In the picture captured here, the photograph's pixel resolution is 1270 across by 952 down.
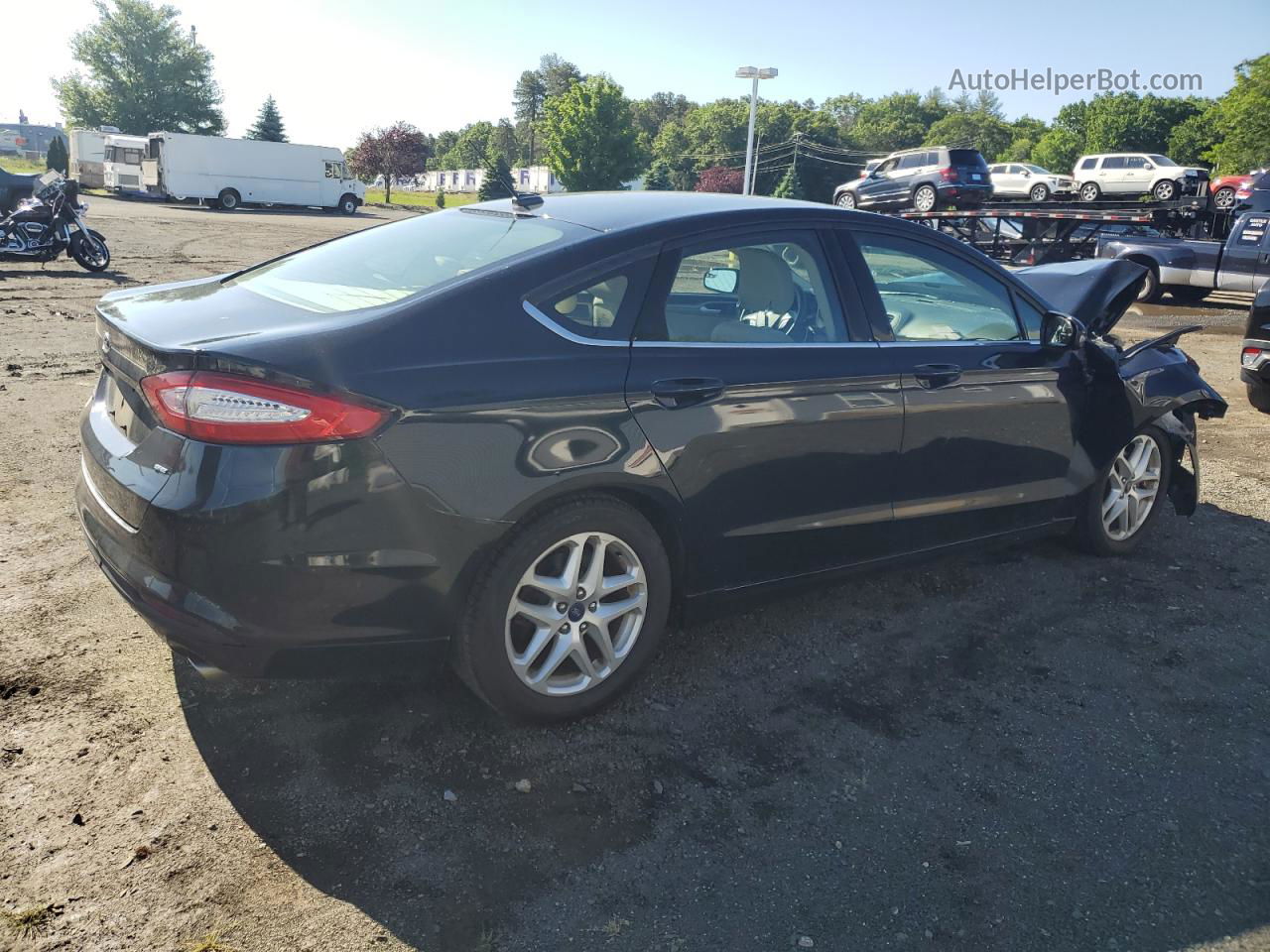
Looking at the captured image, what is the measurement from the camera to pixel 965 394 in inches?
156

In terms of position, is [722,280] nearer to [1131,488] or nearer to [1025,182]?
[1131,488]

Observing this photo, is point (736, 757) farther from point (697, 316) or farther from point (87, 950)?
point (87, 950)

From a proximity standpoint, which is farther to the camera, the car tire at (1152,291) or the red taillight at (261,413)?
the car tire at (1152,291)

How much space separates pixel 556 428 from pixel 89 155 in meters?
48.0

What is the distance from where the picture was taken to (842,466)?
3.62m

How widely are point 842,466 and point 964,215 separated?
16.6m

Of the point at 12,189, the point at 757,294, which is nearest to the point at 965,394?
the point at 757,294

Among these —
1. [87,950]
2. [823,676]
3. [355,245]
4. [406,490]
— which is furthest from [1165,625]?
[87,950]

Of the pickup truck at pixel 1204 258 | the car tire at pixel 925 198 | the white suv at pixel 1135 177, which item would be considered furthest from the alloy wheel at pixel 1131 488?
the white suv at pixel 1135 177

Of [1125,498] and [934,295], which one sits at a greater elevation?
[934,295]

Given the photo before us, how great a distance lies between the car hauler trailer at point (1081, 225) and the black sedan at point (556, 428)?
47.9ft

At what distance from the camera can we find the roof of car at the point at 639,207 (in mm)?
3420

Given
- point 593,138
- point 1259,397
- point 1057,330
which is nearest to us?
point 1057,330

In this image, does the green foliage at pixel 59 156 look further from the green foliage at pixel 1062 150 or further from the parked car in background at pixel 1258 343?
the green foliage at pixel 1062 150
